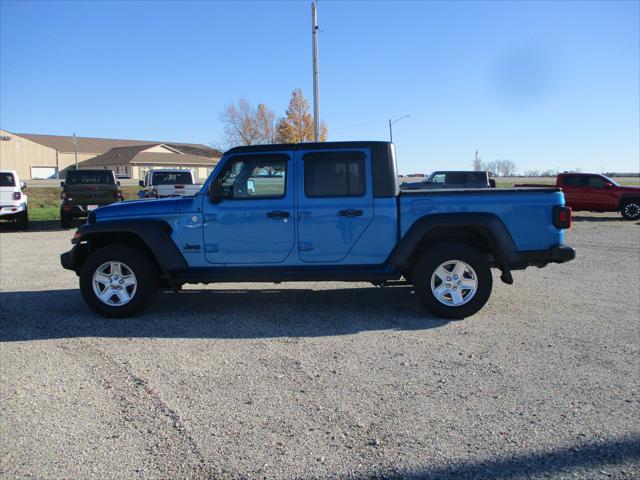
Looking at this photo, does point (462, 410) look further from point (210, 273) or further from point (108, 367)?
point (210, 273)

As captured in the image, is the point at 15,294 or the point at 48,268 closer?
the point at 15,294

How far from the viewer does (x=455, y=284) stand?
20.5ft

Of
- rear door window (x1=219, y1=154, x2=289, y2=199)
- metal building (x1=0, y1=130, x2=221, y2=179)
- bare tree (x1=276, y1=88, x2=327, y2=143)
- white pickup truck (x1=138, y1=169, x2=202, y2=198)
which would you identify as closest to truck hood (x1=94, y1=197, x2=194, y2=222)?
rear door window (x1=219, y1=154, x2=289, y2=199)

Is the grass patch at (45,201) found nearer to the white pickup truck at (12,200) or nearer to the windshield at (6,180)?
the white pickup truck at (12,200)

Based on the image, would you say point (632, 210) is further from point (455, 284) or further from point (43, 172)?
point (43, 172)

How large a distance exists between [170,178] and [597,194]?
15.7 meters

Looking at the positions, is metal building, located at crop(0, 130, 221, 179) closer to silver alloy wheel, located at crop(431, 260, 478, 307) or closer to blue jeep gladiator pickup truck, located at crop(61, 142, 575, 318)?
blue jeep gladiator pickup truck, located at crop(61, 142, 575, 318)

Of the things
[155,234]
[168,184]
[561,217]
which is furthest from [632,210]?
[155,234]

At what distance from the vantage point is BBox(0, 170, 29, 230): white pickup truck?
17328 millimetres

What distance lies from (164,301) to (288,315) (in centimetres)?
192

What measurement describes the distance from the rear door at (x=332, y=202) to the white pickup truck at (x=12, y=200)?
47.7ft

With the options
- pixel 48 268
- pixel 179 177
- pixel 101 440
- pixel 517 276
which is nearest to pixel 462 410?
pixel 101 440

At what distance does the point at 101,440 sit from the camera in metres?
3.42

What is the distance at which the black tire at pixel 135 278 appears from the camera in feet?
20.8
